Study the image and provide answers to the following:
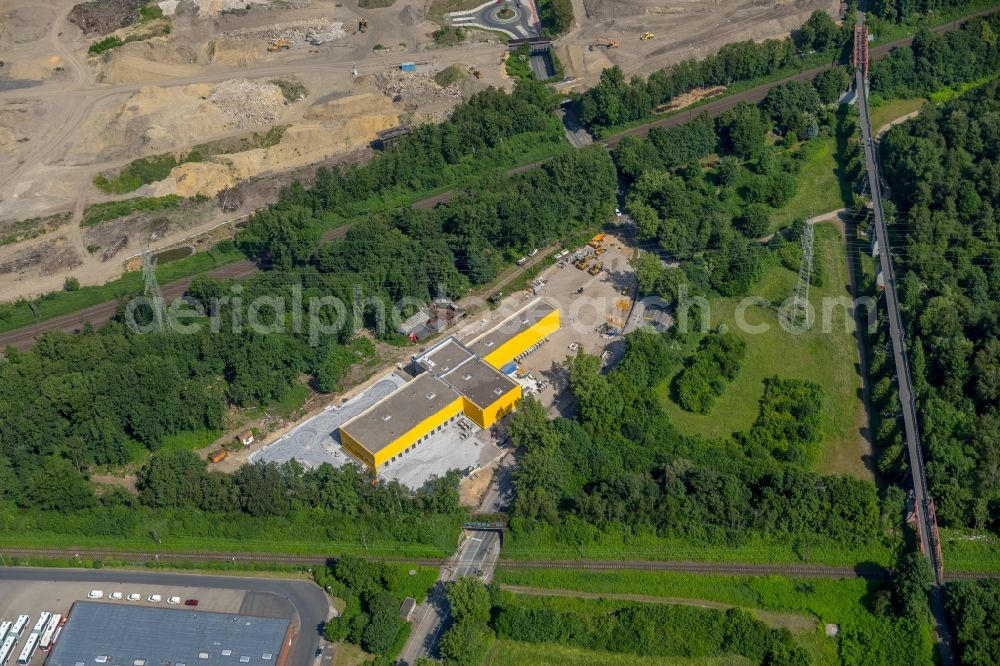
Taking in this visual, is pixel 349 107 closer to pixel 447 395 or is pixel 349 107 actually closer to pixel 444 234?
pixel 444 234

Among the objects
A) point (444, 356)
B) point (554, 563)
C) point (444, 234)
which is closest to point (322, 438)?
point (444, 356)

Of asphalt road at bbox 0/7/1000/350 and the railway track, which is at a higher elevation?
asphalt road at bbox 0/7/1000/350

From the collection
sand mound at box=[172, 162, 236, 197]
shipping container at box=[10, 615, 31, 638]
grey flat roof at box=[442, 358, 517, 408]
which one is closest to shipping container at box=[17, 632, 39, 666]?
shipping container at box=[10, 615, 31, 638]

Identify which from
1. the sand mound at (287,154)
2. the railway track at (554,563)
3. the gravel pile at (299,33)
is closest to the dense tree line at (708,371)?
the railway track at (554,563)

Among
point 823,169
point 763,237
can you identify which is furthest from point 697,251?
point 823,169

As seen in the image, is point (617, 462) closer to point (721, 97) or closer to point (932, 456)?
point (932, 456)

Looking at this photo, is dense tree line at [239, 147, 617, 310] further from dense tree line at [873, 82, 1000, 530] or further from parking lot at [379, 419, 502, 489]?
dense tree line at [873, 82, 1000, 530]

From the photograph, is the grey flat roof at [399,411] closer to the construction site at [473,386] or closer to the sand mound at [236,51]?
the construction site at [473,386]
